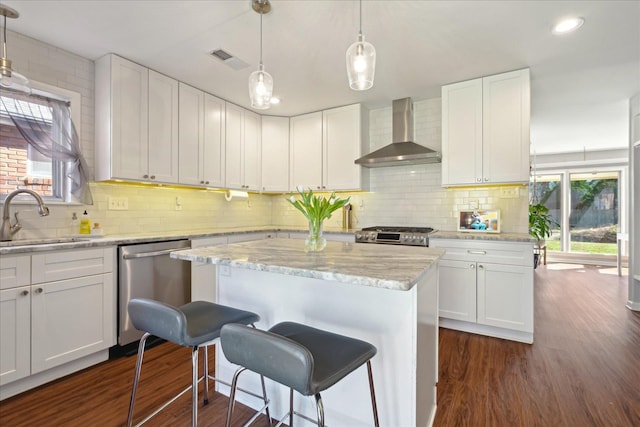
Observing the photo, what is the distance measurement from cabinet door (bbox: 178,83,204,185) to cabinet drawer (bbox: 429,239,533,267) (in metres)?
2.57

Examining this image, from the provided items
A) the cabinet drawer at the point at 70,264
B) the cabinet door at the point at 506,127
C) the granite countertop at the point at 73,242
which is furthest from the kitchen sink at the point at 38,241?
the cabinet door at the point at 506,127

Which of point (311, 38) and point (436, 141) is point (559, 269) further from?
point (311, 38)

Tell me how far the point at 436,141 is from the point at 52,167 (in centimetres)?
380

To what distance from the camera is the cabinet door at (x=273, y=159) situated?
4285 millimetres

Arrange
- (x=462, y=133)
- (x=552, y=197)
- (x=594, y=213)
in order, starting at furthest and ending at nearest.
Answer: (x=552, y=197), (x=594, y=213), (x=462, y=133)

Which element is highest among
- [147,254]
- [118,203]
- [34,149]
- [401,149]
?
[401,149]

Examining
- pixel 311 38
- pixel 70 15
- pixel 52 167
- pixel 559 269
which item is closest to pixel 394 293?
pixel 311 38

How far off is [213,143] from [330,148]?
143 centimetres

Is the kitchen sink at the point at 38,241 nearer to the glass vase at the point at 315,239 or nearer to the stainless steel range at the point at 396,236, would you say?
the glass vase at the point at 315,239

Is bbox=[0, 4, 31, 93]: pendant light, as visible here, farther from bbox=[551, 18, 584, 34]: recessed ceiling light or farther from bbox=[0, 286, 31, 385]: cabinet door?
bbox=[551, 18, 584, 34]: recessed ceiling light

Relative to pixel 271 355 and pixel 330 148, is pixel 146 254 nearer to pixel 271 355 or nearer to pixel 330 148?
pixel 271 355

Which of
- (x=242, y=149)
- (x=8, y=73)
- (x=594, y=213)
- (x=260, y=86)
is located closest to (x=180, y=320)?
(x=260, y=86)

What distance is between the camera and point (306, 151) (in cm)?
421

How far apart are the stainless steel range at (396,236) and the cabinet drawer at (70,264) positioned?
2294mm
